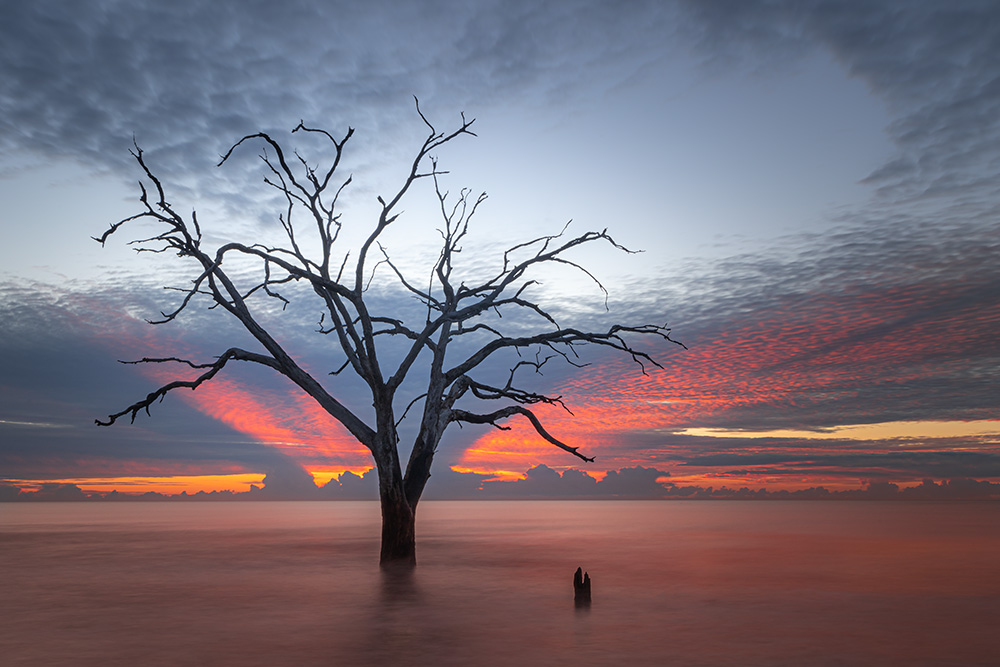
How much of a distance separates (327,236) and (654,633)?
545 inches

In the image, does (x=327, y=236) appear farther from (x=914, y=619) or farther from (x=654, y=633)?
(x=914, y=619)

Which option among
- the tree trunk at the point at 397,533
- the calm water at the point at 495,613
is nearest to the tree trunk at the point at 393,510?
the tree trunk at the point at 397,533

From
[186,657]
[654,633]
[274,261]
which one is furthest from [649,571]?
[186,657]

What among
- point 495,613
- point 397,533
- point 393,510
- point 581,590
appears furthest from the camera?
point 397,533

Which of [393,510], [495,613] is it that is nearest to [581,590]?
[495,613]

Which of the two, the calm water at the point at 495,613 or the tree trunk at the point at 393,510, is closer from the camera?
the calm water at the point at 495,613

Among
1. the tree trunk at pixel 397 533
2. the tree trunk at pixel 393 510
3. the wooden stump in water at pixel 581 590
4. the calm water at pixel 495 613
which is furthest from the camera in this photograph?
the tree trunk at pixel 397 533

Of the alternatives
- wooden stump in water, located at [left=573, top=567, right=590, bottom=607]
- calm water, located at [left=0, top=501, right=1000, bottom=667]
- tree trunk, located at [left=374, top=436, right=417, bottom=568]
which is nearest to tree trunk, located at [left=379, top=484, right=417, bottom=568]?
tree trunk, located at [left=374, top=436, right=417, bottom=568]

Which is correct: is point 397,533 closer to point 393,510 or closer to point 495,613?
point 393,510

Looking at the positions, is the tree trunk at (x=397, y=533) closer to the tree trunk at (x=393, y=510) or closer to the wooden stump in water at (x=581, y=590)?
the tree trunk at (x=393, y=510)

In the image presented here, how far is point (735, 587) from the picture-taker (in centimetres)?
2219

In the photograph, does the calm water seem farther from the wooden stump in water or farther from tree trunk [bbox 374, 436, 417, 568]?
tree trunk [bbox 374, 436, 417, 568]

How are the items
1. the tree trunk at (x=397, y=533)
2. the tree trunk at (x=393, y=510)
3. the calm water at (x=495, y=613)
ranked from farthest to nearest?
the tree trunk at (x=397, y=533) → the tree trunk at (x=393, y=510) → the calm water at (x=495, y=613)

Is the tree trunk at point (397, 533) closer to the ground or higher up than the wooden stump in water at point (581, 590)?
higher up
